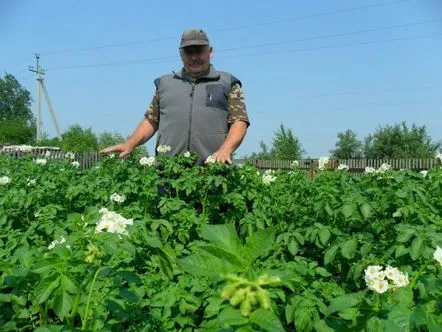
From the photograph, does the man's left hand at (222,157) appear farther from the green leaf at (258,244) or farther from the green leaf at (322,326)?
the green leaf at (258,244)

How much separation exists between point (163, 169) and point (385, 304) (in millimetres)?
2827

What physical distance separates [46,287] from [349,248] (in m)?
1.49

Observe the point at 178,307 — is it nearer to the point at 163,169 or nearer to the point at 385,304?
the point at 385,304

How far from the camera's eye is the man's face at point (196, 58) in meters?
4.08

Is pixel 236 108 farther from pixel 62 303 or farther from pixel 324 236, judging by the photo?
pixel 62 303

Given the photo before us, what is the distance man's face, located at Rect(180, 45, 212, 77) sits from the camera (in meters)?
4.08

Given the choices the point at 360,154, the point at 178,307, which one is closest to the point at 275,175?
the point at 178,307

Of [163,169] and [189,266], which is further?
[163,169]

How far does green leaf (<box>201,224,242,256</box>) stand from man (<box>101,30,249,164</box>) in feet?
8.94

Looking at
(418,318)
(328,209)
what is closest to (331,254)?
(328,209)

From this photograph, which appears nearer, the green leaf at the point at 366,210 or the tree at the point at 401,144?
the green leaf at the point at 366,210

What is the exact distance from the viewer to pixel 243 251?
48.9 inches

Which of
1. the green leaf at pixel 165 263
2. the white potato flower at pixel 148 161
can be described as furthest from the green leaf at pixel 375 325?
the white potato flower at pixel 148 161

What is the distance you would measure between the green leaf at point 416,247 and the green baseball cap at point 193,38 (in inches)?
94.5
